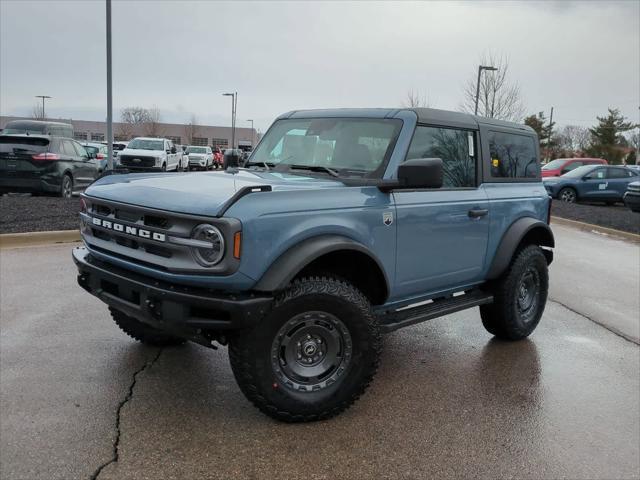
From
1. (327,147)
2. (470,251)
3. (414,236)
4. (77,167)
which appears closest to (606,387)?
(470,251)

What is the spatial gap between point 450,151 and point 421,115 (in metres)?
0.45

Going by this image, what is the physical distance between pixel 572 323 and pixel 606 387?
5.37 ft

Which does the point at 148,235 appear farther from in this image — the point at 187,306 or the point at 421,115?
the point at 421,115

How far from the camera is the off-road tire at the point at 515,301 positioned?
192 inches

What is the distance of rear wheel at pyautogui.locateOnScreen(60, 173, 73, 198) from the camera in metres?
13.0

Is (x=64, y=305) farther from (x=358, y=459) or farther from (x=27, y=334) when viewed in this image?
(x=358, y=459)

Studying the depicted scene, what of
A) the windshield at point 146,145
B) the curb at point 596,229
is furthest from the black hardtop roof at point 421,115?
the windshield at point 146,145

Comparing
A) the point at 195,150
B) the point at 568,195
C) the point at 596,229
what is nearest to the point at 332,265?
the point at 596,229

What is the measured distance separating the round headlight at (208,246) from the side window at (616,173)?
19522 millimetres

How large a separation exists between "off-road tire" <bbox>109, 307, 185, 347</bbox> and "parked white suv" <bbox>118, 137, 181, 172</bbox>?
2008cm

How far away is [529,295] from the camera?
17.4 ft

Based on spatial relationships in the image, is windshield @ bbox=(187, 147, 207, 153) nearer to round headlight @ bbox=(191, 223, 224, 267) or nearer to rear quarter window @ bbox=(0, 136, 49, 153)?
rear quarter window @ bbox=(0, 136, 49, 153)

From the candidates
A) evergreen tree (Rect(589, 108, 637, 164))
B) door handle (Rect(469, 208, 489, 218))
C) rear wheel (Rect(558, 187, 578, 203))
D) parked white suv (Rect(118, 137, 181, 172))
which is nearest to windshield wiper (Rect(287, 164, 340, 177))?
door handle (Rect(469, 208, 489, 218))

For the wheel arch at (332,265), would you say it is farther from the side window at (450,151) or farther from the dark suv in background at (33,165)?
Result: the dark suv in background at (33,165)
